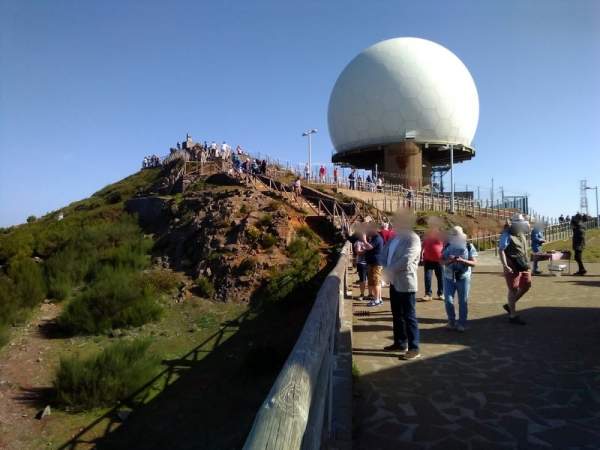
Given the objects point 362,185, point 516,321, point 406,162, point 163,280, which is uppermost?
point 406,162

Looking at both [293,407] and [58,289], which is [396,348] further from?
[58,289]

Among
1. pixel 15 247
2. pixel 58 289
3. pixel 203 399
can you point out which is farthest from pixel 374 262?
pixel 15 247

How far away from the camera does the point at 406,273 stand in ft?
17.1

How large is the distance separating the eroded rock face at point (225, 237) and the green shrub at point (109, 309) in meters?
2.71

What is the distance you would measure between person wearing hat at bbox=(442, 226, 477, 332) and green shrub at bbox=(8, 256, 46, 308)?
492 inches

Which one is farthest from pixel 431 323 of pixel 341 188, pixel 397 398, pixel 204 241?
pixel 341 188

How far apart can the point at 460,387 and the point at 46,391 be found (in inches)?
321

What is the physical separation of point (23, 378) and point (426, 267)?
29.0ft

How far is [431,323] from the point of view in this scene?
7.09 m

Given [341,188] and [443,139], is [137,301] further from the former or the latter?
[443,139]

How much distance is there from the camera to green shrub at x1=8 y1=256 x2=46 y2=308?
Result: 531 inches

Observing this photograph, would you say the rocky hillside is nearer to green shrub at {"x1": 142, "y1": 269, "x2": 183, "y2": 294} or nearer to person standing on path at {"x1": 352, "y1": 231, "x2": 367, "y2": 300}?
green shrub at {"x1": 142, "y1": 269, "x2": 183, "y2": 294}

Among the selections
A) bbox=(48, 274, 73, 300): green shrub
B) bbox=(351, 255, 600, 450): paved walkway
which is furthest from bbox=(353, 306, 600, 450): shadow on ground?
bbox=(48, 274, 73, 300): green shrub

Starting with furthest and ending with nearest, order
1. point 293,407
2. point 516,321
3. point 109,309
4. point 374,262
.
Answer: point 109,309 → point 374,262 → point 516,321 → point 293,407
